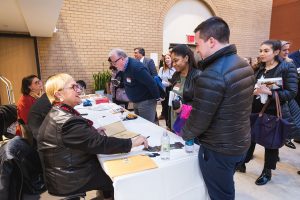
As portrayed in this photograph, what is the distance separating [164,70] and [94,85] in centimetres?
224

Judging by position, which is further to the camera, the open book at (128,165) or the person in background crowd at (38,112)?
the person in background crowd at (38,112)

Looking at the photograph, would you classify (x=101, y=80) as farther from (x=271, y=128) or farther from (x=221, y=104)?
(x=221, y=104)

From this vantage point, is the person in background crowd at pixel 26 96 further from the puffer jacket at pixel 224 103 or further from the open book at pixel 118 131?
the puffer jacket at pixel 224 103

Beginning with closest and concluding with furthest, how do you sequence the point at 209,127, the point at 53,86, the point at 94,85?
the point at 209,127
the point at 53,86
the point at 94,85

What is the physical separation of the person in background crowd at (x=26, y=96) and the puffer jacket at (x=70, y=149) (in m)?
1.47

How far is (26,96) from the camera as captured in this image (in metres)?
2.80

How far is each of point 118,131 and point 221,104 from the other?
1091mm

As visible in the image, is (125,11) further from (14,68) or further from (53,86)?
(53,86)

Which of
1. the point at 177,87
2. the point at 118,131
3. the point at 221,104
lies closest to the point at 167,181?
the point at 221,104

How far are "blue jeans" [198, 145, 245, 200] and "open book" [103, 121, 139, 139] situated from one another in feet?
2.33

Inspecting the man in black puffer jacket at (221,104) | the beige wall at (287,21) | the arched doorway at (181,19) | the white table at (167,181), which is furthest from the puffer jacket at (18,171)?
the beige wall at (287,21)

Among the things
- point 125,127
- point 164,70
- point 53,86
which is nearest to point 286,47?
point 164,70

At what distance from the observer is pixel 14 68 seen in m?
5.59

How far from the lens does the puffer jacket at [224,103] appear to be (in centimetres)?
122
